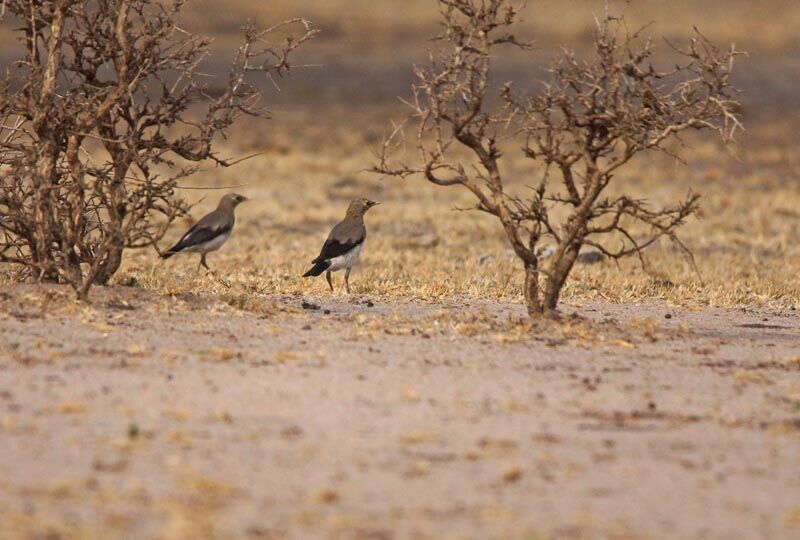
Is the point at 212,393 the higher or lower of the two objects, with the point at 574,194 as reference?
lower

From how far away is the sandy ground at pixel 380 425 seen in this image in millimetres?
5766

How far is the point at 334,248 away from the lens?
12414mm

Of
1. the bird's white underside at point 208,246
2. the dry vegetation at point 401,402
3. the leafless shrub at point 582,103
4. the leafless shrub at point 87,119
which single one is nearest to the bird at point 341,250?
the dry vegetation at point 401,402

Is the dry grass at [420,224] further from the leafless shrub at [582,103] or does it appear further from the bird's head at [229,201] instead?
the leafless shrub at [582,103]

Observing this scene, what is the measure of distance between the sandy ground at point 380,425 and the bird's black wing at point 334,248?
1.58m

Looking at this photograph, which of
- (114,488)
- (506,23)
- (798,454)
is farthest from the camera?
(506,23)

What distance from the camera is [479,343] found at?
9.69 meters

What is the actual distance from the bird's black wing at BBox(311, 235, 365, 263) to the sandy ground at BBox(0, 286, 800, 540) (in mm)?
1577

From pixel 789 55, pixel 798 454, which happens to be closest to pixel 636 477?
pixel 798 454

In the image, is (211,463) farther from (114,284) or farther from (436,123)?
(114,284)

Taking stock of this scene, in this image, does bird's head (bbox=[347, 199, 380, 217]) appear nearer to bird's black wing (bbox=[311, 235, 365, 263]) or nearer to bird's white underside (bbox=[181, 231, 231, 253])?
bird's black wing (bbox=[311, 235, 365, 263])

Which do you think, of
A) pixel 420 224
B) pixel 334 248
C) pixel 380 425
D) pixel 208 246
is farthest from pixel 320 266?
pixel 420 224

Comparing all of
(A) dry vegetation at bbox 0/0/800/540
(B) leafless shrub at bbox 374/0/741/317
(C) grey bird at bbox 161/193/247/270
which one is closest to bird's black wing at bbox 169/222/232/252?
(C) grey bird at bbox 161/193/247/270

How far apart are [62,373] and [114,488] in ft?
7.76
